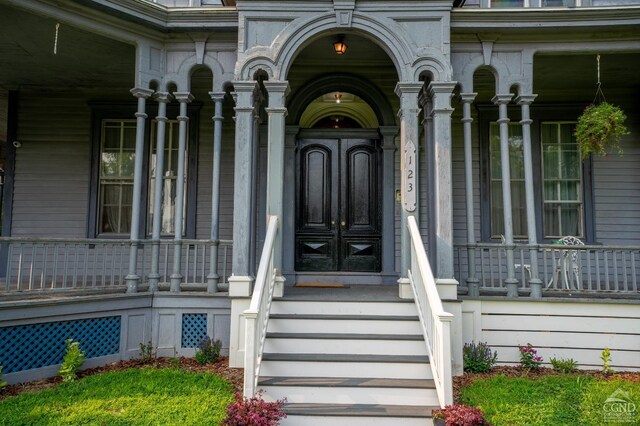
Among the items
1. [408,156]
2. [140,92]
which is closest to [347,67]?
[408,156]

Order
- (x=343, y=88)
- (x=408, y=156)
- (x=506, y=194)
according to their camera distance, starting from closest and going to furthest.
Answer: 1. (x=408, y=156)
2. (x=506, y=194)
3. (x=343, y=88)

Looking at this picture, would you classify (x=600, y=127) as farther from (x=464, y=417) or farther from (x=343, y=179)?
(x=464, y=417)

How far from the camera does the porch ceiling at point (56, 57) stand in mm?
5184

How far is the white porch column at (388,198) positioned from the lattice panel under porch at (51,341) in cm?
390

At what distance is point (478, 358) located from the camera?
15.5 ft

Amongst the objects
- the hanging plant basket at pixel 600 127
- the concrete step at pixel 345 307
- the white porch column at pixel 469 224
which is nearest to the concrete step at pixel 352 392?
the concrete step at pixel 345 307

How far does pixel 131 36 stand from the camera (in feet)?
17.2

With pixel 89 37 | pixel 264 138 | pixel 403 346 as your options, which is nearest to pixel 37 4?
pixel 89 37

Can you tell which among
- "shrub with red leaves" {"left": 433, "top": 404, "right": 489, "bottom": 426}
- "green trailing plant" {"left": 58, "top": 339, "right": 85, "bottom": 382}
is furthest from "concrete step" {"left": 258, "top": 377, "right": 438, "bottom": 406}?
"green trailing plant" {"left": 58, "top": 339, "right": 85, "bottom": 382}

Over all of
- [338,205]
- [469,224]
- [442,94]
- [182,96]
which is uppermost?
[182,96]

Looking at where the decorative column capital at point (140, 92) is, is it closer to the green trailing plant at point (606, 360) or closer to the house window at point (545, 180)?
the house window at point (545, 180)

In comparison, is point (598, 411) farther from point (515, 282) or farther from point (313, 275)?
point (313, 275)

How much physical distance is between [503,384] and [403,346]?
116 cm

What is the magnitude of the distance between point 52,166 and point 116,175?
1083 mm
